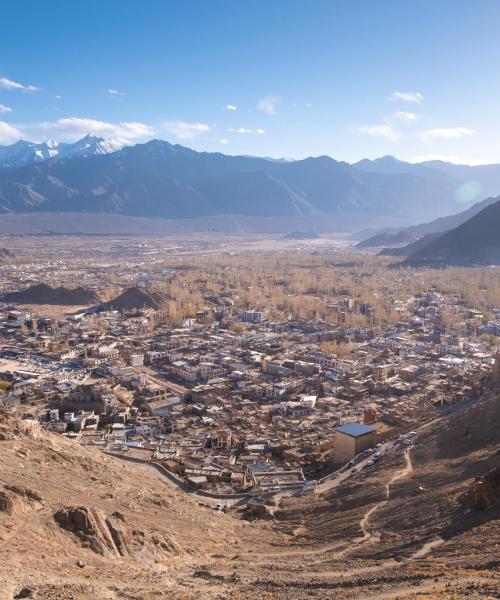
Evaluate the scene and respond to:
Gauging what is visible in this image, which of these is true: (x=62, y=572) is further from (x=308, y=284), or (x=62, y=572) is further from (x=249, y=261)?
(x=249, y=261)

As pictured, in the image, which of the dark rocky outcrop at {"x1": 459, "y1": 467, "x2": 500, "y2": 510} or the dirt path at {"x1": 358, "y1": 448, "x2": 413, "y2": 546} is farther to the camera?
the dirt path at {"x1": 358, "y1": 448, "x2": 413, "y2": 546}

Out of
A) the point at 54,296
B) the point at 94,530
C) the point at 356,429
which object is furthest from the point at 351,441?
the point at 54,296

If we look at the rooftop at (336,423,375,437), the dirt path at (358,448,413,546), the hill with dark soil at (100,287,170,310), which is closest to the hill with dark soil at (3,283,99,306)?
the hill with dark soil at (100,287,170,310)

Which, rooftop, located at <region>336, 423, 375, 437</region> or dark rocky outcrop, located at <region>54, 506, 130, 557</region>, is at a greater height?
dark rocky outcrop, located at <region>54, 506, 130, 557</region>

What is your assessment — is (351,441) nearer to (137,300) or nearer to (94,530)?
(94,530)

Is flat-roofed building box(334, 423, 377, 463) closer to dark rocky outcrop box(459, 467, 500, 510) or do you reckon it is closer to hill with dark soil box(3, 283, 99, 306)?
dark rocky outcrop box(459, 467, 500, 510)

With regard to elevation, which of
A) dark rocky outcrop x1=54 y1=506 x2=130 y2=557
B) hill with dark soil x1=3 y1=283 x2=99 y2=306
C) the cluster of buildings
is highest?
hill with dark soil x1=3 y1=283 x2=99 y2=306

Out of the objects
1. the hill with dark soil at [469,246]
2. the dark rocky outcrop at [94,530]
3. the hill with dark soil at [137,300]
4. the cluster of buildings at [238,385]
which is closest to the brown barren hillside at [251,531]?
the dark rocky outcrop at [94,530]
